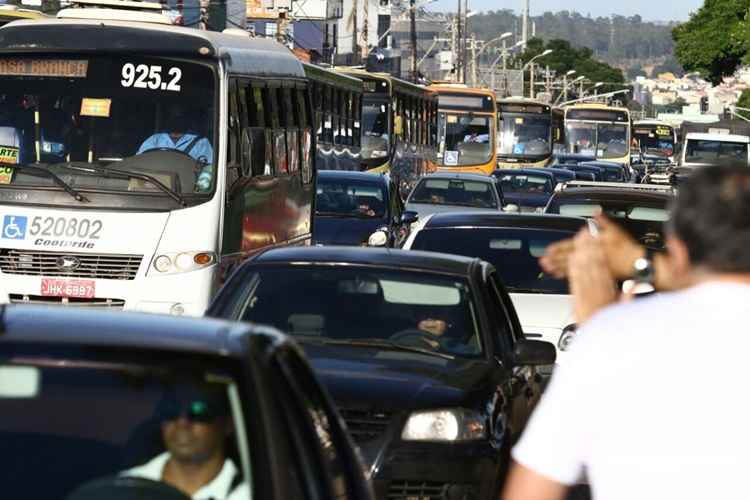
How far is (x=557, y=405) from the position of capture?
3.97m

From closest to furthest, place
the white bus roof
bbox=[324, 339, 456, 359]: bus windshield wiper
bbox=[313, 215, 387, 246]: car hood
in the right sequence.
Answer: bbox=[324, 339, 456, 359]: bus windshield wiper < bbox=[313, 215, 387, 246]: car hood < the white bus roof

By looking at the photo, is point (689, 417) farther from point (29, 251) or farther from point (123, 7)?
point (123, 7)

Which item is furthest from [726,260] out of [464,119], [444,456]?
[464,119]

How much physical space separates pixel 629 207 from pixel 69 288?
6266 mm

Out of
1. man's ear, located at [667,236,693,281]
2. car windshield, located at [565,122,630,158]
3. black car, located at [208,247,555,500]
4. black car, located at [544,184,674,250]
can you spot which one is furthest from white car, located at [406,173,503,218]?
car windshield, located at [565,122,630,158]

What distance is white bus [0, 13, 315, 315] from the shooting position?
50.6 feet

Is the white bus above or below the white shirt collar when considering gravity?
below

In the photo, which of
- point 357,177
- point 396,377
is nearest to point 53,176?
point 396,377

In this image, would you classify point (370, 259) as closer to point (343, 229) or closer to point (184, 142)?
point (184, 142)

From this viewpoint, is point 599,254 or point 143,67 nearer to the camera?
point 599,254

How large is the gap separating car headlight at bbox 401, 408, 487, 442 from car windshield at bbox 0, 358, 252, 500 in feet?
13.6

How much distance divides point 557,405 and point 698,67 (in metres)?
70.8

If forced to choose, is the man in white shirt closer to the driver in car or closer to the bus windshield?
the driver in car

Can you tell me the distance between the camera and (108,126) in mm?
15672
